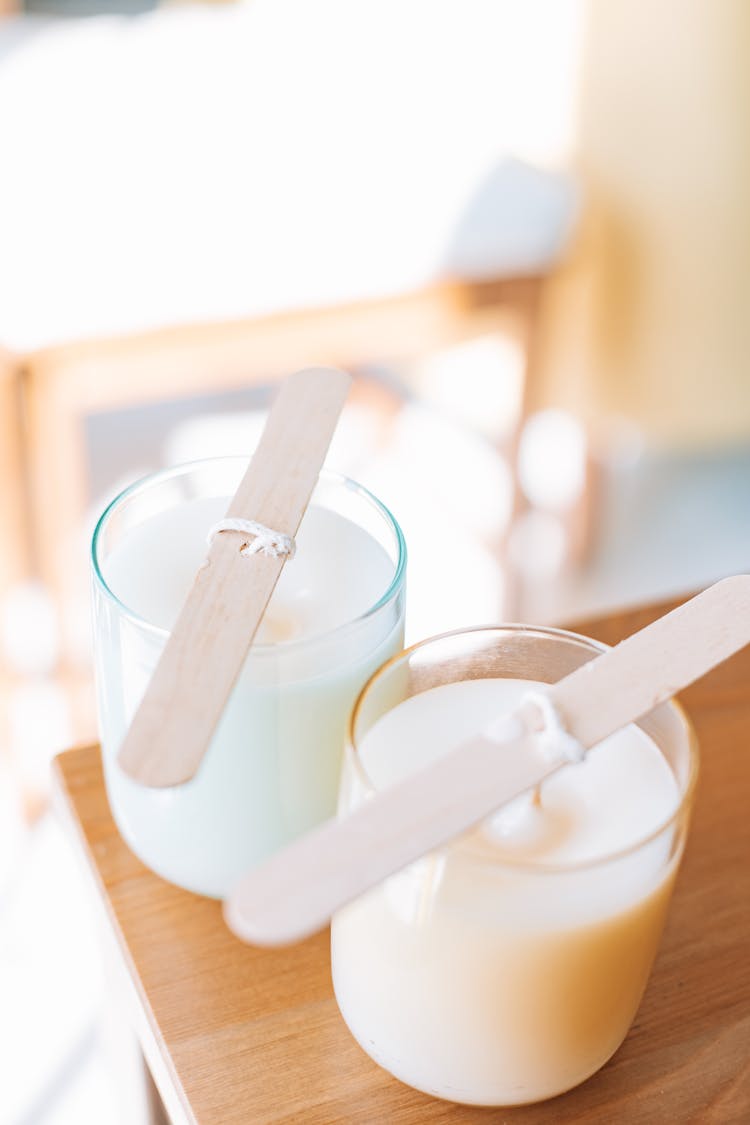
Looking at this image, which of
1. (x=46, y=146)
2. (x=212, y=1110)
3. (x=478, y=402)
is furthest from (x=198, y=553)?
(x=478, y=402)

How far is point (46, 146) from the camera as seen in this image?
1.09m

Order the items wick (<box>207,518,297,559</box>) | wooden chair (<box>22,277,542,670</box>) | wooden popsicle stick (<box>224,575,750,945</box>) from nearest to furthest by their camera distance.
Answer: wooden popsicle stick (<box>224,575,750,945</box>) < wick (<box>207,518,297,559</box>) < wooden chair (<box>22,277,542,670</box>)

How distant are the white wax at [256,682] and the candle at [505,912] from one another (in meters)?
0.03

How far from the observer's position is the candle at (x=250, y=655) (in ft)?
Answer: 1.27

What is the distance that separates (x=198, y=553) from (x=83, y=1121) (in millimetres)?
656

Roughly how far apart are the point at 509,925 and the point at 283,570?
0.15m

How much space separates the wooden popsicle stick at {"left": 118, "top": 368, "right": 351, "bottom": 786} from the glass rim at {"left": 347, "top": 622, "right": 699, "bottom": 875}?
0.13 ft

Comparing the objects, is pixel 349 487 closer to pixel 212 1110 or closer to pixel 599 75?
pixel 212 1110

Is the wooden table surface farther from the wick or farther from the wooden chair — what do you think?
the wooden chair

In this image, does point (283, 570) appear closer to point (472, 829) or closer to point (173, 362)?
point (472, 829)

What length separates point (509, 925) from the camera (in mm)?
320

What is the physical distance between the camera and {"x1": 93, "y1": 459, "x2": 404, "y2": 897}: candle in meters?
0.39

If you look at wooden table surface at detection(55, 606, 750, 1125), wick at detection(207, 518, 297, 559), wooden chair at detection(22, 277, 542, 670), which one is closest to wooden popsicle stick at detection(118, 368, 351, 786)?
wick at detection(207, 518, 297, 559)

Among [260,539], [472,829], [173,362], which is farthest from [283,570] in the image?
[173,362]
